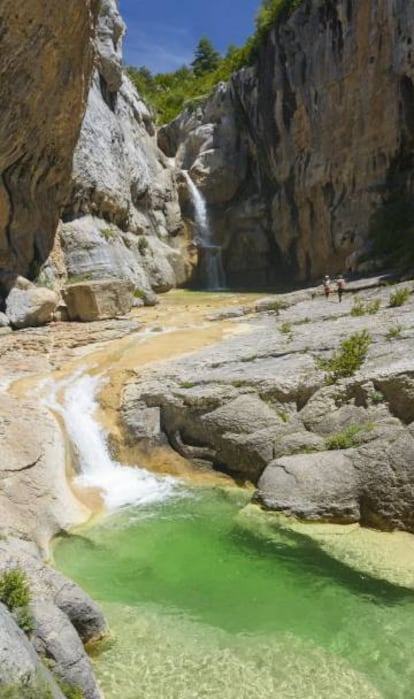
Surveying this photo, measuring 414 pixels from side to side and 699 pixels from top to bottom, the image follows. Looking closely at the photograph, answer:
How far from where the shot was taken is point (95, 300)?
23.3 metres

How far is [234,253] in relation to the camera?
42.8 m

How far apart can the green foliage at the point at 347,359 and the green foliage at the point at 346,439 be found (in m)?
1.41

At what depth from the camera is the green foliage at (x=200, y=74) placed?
38156mm

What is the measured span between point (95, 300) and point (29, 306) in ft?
8.74

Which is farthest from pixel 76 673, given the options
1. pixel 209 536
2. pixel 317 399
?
pixel 317 399

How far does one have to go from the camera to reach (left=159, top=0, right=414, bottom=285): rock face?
2995 cm

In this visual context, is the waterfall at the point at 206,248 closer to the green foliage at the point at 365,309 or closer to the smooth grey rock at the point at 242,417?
the green foliage at the point at 365,309

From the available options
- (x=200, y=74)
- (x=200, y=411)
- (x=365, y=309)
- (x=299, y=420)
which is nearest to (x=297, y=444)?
(x=299, y=420)

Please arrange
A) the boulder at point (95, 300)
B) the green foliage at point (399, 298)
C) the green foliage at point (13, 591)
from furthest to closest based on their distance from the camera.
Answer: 1. the boulder at point (95, 300)
2. the green foliage at point (399, 298)
3. the green foliage at point (13, 591)

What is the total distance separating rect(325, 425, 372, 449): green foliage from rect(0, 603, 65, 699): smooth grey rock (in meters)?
7.10

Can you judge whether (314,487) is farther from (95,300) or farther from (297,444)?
(95,300)

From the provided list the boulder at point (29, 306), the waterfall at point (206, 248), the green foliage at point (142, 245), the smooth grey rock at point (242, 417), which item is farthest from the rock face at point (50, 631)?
the waterfall at point (206, 248)

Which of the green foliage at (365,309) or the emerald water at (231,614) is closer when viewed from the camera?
the emerald water at (231,614)

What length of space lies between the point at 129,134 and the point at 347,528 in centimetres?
3395
